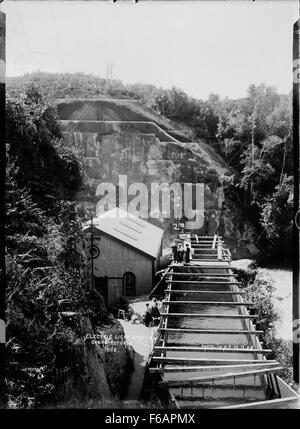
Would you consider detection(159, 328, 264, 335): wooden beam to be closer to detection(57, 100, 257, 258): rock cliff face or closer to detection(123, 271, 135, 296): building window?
detection(123, 271, 135, 296): building window

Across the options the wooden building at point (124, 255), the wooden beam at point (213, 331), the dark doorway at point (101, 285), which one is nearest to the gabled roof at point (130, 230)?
the wooden building at point (124, 255)

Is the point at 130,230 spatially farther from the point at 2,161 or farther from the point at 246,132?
the point at 246,132

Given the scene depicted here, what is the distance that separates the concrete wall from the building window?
0.04 metres

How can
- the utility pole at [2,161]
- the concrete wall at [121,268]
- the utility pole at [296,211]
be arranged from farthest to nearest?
the concrete wall at [121,268]
the utility pole at [296,211]
the utility pole at [2,161]

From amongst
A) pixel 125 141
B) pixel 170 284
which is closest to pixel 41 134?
pixel 125 141

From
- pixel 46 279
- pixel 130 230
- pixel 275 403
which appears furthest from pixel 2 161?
pixel 275 403

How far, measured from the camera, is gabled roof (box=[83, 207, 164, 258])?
19.9 ft

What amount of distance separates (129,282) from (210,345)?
4.02 feet

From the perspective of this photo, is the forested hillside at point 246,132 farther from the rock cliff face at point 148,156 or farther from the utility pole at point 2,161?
the utility pole at point 2,161

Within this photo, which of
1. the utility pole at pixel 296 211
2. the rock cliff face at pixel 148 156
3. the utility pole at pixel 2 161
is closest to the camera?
the utility pole at pixel 2 161

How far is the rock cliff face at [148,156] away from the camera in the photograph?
6.12 meters

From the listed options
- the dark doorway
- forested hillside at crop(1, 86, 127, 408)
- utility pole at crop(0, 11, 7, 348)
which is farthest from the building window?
utility pole at crop(0, 11, 7, 348)

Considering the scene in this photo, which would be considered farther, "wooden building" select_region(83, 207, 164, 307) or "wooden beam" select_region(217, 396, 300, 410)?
"wooden building" select_region(83, 207, 164, 307)
